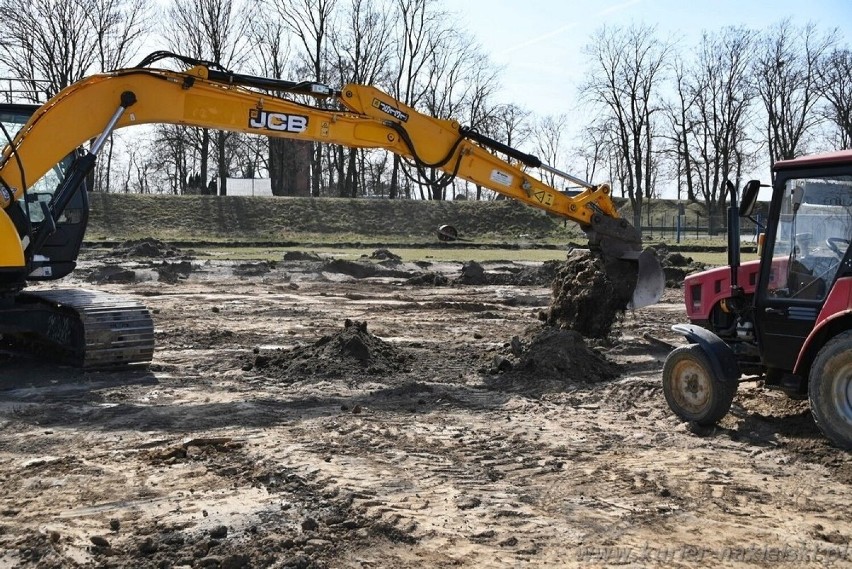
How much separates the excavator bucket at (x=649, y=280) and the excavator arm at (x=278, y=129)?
1 centimetres

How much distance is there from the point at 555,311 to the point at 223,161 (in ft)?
155

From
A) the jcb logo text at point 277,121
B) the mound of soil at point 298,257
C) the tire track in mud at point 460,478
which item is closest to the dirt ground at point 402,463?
the tire track in mud at point 460,478

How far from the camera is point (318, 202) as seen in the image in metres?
53.6

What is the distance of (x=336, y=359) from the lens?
1064 centimetres

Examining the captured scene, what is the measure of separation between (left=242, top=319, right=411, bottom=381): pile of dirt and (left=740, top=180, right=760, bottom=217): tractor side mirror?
474 cm

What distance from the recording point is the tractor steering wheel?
269 inches

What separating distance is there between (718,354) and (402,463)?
2.84 m

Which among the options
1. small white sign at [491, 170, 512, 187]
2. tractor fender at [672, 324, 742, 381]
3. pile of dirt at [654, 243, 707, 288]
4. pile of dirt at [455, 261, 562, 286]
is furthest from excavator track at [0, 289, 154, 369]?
pile of dirt at [654, 243, 707, 288]

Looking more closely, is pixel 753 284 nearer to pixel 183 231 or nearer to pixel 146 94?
pixel 146 94

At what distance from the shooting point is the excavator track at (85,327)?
1010cm

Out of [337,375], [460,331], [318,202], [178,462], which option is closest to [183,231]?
[318,202]

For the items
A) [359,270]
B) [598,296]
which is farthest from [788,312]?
[359,270]

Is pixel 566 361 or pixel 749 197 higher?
pixel 749 197

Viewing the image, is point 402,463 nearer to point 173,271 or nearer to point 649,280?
point 649,280
